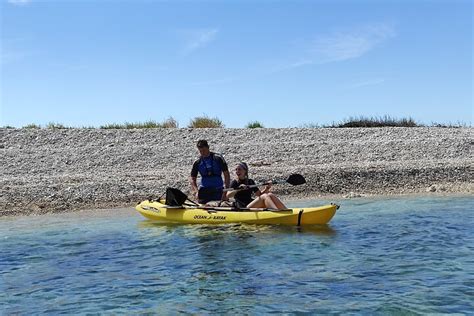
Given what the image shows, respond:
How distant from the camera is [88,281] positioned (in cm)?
744

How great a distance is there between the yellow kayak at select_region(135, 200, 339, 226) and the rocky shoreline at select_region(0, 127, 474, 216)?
269cm

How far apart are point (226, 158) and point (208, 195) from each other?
719cm

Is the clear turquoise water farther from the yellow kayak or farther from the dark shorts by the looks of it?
the dark shorts

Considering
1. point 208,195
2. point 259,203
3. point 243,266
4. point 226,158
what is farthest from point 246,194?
point 226,158

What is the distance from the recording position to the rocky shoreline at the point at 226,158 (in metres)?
15.2

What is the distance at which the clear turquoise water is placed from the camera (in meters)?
6.32

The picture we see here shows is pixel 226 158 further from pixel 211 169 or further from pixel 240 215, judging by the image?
pixel 240 215

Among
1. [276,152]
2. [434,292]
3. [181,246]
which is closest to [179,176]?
[276,152]

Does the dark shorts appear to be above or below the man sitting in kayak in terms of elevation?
below

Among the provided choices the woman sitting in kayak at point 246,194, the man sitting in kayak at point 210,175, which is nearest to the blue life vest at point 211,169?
the man sitting in kayak at point 210,175

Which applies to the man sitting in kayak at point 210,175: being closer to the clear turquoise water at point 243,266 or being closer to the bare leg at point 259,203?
the bare leg at point 259,203

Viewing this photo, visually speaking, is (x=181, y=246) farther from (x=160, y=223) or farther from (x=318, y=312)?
(x=318, y=312)

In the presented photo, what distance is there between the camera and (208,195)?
12320 mm

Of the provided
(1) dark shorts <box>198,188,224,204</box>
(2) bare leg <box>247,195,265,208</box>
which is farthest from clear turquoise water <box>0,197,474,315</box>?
(1) dark shorts <box>198,188,224,204</box>
